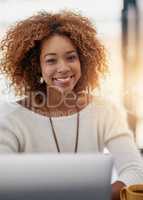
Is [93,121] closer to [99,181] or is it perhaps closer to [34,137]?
[34,137]

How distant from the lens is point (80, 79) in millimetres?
1910

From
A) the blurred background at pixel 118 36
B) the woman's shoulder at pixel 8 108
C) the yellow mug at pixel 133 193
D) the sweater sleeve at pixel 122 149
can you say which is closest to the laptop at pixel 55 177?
the yellow mug at pixel 133 193

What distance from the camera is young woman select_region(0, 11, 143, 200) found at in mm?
1748

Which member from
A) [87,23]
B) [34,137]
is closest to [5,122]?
[34,137]

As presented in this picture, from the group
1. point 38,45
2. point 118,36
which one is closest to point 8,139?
point 38,45

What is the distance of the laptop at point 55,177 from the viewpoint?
2.79ft

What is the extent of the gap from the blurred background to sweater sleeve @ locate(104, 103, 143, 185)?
0.17 meters

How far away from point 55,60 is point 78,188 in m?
1.04

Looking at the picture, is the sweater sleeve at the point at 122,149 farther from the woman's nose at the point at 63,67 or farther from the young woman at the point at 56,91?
the woman's nose at the point at 63,67

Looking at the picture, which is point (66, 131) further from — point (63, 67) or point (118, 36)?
point (118, 36)

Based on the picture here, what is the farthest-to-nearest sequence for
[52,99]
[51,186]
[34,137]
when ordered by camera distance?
[52,99]
[34,137]
[51,186]

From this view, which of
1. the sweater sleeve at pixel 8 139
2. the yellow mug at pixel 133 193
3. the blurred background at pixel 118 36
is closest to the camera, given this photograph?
the yellow mug at pixel 133 193

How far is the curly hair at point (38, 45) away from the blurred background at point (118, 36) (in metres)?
0.06

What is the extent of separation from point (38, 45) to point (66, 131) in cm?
42
